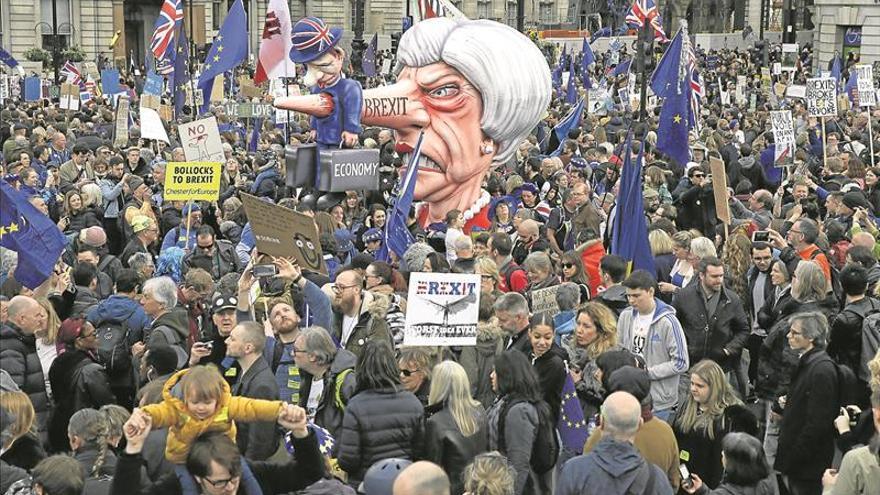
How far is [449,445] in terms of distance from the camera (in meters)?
7.20

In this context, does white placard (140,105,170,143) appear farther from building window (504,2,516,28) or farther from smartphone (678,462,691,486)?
building window (504,2,516,28)

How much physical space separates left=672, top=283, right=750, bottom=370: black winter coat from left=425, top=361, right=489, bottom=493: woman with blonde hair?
10.6 ft

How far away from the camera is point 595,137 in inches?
869

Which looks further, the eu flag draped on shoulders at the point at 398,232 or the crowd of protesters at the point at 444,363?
the eu flag draped on shoulders at the point at 398,232

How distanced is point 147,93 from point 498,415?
16.0 meters

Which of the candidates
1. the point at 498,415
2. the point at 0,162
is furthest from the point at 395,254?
the point at 0,162

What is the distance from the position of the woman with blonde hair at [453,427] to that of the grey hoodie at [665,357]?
2.07 meters

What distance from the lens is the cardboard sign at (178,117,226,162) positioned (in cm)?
1517

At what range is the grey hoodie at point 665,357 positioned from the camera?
29.5 feet

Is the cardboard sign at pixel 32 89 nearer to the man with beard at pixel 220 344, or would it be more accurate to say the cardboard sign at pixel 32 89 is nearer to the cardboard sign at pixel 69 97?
the cardboard sign at pixel 69 97

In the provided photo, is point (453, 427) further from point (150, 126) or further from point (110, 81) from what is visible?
point (110, 81)

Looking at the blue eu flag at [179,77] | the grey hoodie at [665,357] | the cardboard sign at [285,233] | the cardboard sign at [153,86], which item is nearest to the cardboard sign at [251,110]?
the blue eu flag at [179,77]

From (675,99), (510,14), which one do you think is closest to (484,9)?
(510,14)

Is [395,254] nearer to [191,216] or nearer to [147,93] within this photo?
[191,216]
